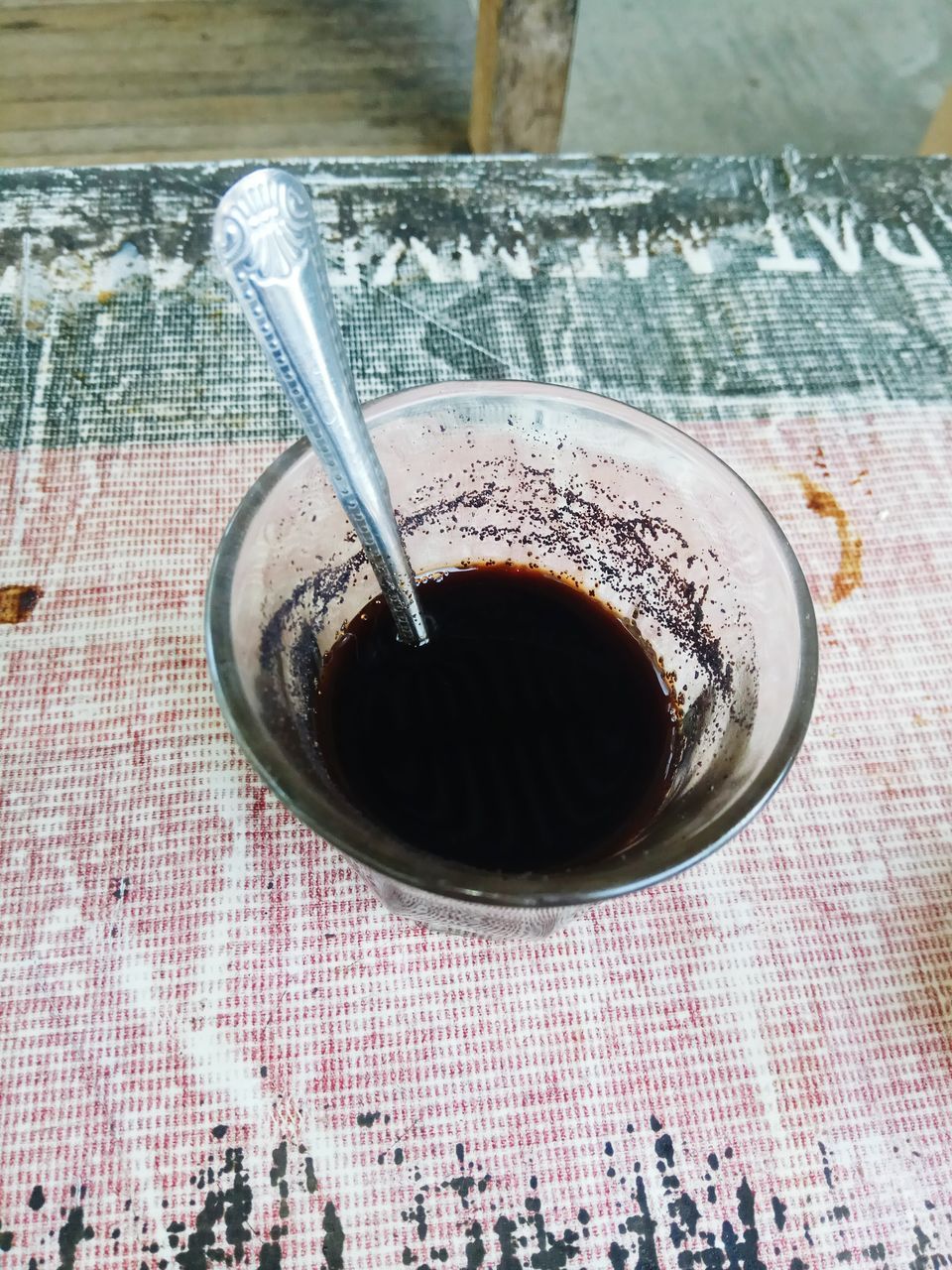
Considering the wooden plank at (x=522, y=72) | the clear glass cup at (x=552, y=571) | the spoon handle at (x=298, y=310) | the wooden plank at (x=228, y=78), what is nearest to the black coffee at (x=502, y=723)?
the clear glass cup at (x=552, y=571)

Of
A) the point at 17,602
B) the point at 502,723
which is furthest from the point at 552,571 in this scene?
the point at 17,602

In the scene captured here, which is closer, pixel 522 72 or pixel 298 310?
pixel 298 310

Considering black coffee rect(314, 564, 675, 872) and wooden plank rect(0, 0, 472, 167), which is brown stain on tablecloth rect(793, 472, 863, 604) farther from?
wooden plank rect(0, 0, 472, 167)

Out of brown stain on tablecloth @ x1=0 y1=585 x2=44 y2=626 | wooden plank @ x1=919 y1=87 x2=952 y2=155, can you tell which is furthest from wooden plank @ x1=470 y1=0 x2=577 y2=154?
brown stain on tablecloth @ x1=0 y1=585 x2=44 y2=626

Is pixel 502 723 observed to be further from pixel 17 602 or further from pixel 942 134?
pixel 942 134

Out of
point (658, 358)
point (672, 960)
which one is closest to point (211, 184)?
point (658, 358)

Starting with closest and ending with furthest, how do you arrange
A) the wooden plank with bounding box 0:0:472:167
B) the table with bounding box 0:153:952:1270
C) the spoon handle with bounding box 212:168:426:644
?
the spoon handle with bounding box 212:168:426:644
the table with bounding box 0:153:952:1270
the wooden plank with bounding box 0:0:472:167

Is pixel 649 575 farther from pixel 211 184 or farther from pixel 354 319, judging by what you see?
pixel 211 184
